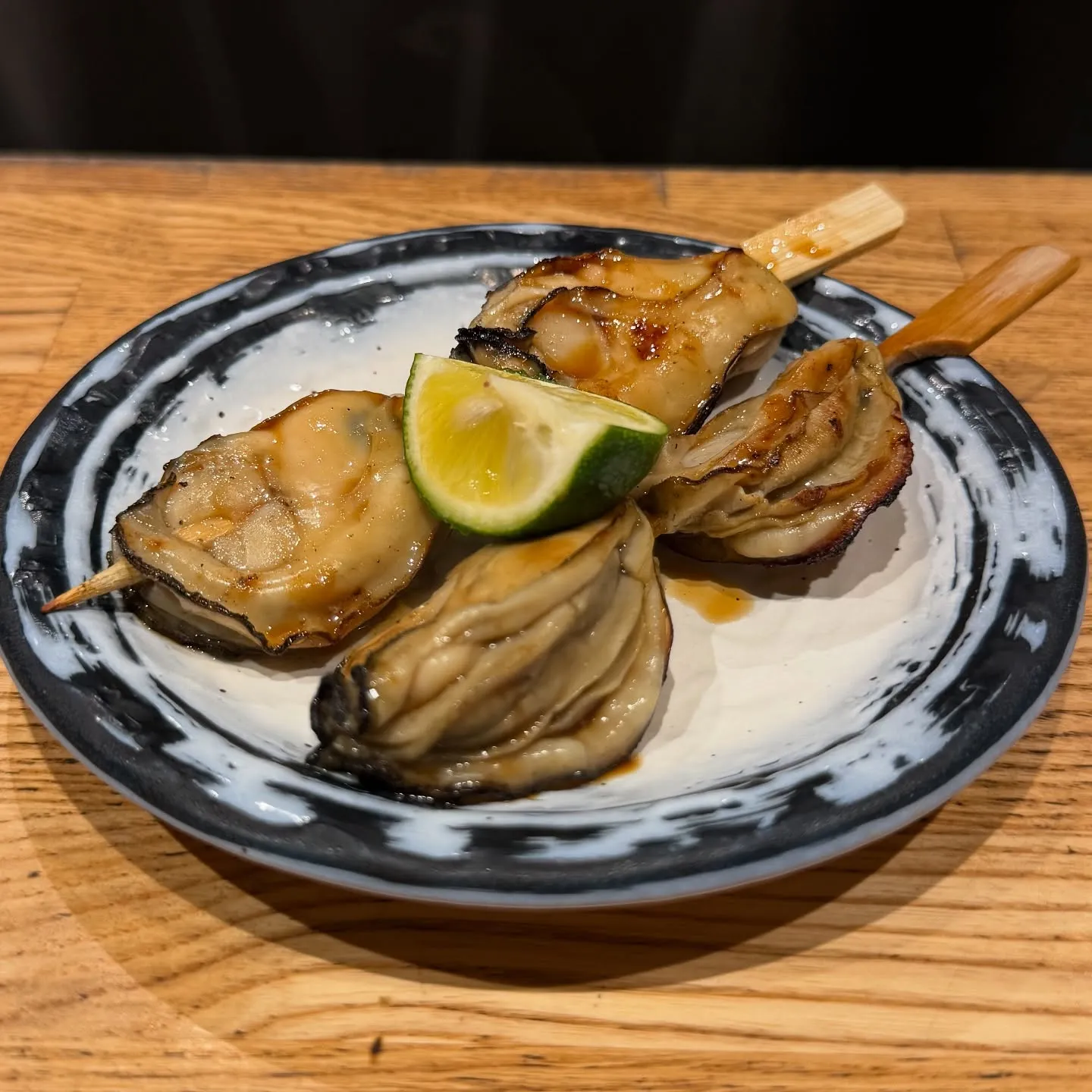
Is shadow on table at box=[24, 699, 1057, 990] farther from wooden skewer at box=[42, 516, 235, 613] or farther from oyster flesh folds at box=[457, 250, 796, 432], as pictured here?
oyster flesh folds at box=[457, 250, 796, 432]

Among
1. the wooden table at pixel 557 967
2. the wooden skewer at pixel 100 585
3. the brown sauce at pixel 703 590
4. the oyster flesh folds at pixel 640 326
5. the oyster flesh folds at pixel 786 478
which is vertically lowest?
the wooden table at pixel 557 967

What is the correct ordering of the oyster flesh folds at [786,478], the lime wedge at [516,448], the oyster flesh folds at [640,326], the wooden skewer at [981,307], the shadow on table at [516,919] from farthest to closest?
the wooden skewer at [981,307] → the oyster flesh folds at [640,326] → the oyster flesh folds at [786,478] → the lime wedge at [516,448] → the shadow on table at [516,919]

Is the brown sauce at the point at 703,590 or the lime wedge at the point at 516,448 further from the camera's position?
the brown sauce at the point at 703,590

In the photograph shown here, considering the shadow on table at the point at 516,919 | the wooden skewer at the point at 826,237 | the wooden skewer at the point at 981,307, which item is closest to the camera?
the shadow on table at the point at 516,919

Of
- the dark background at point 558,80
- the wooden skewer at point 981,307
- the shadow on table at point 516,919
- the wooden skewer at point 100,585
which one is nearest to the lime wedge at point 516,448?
the wooden skewer at point 100,585

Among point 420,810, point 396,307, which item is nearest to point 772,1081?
point 420,810

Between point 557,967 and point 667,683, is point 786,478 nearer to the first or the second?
point 667,683

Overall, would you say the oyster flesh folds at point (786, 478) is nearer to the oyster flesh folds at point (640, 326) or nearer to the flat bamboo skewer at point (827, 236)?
the oyster flesh folds at point (640, 326)
